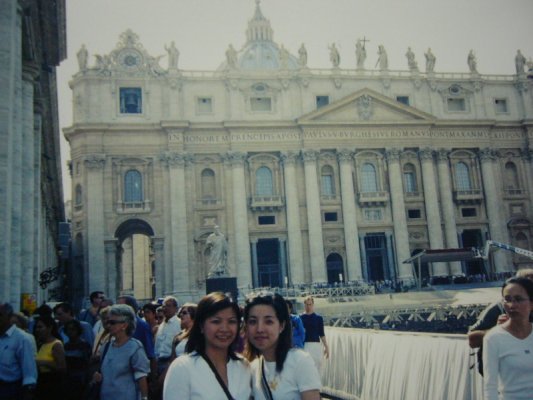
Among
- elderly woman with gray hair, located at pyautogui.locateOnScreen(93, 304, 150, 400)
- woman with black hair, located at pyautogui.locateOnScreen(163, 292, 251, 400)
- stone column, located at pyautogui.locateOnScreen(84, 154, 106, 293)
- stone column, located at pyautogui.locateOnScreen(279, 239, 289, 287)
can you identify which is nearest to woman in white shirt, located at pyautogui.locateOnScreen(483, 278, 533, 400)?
woman with black hair, located at pyautogui.locateOnScreen(163, 292, 251, 400)

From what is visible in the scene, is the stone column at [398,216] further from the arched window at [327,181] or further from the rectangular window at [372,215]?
the arched window at [327,181]

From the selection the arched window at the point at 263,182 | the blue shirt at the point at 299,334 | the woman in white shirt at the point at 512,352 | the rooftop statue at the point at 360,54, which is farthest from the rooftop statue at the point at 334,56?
the woman in white shirt at the point at 512,352

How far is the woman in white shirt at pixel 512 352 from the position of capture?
4.38m

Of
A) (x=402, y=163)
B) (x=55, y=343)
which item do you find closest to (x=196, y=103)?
(x=402, y=163)

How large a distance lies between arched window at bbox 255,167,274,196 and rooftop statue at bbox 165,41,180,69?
10286mm

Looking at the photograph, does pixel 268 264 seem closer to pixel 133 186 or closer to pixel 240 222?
pixel 240 222

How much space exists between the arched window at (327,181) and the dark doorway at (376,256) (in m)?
4.68

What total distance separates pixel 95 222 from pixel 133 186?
155 inches

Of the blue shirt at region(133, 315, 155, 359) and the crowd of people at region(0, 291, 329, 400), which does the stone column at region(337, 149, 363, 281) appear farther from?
the blue shirt at region(133, 315, 155, 359)

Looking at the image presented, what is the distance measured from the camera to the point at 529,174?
4612 centimetres

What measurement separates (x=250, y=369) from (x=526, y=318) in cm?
236

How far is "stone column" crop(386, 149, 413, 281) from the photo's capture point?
4162 centimetres

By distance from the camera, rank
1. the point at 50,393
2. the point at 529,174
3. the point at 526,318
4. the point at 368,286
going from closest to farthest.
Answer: the point at 526,318
the point at 50,393
the point at 368,286
the point at 529,174

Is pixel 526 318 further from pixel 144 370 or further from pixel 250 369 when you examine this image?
pixel 144 370
